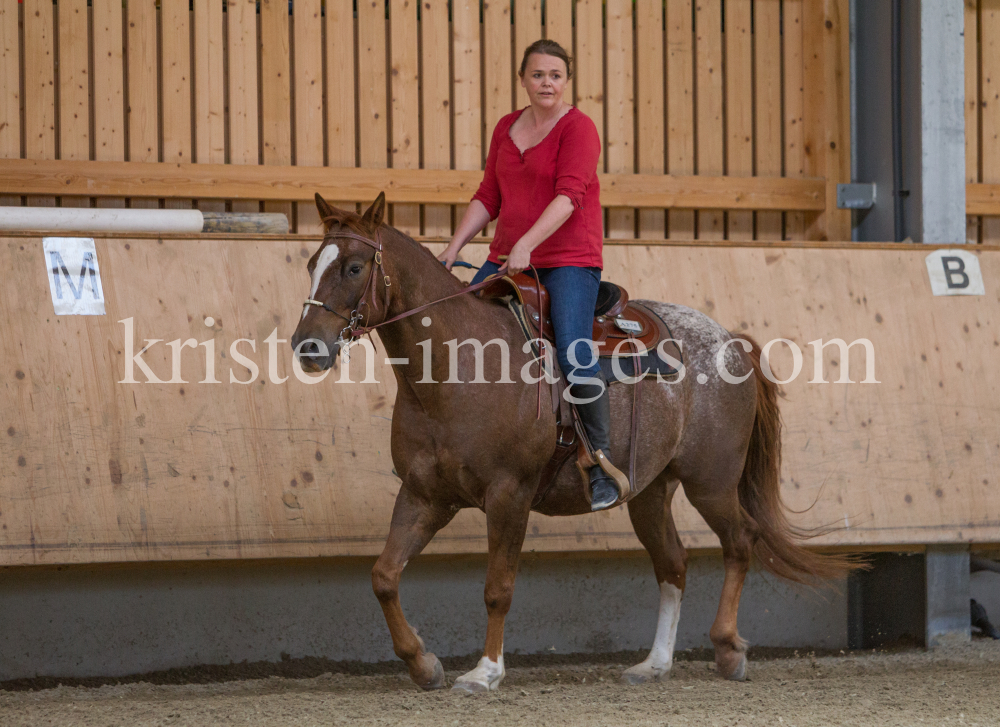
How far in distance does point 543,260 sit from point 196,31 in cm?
335

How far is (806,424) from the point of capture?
19.3 ft

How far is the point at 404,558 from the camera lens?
3883 millimetres

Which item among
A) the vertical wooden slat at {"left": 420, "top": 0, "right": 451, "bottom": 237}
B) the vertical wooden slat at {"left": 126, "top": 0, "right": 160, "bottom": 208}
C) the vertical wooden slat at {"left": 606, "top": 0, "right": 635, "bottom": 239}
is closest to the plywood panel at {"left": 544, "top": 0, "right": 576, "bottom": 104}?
the vertical wooden slat at {"left": 606, "top": 0, "right": 635, "bottom": 239}

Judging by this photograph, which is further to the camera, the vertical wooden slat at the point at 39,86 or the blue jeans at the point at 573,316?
the vertical wooden slat at the point at 39,86

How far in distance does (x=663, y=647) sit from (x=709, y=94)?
3.96 metres

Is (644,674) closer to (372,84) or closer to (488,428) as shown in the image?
(488,428)

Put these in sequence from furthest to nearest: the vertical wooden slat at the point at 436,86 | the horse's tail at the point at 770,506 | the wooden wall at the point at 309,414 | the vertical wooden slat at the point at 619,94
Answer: the vertical wooden slat at the point at 619,94 → the vertical wooden slat at the point at 436,86 → the wooden wall at the point at 309,414 → the horse's tail at the point at 770,506

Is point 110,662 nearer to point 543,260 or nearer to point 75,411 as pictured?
point 75,411

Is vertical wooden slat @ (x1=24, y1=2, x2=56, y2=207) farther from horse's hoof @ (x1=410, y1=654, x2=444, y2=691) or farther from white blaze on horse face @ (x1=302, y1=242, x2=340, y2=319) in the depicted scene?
horse's hoof @ (x1=410, y1=654, x2=444, y2=691)

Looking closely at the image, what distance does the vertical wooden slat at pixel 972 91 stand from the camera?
7.14 m

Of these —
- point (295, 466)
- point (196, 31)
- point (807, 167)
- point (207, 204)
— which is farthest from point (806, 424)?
point (196, 31)

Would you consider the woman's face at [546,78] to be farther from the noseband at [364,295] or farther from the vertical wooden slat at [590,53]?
the vertical wooden slat at [590,53]

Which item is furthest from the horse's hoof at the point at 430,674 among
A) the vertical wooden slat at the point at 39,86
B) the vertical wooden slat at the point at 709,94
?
the vertical wooden slat at the point at 709,94

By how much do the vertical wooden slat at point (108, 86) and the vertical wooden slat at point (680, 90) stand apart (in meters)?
3.59
